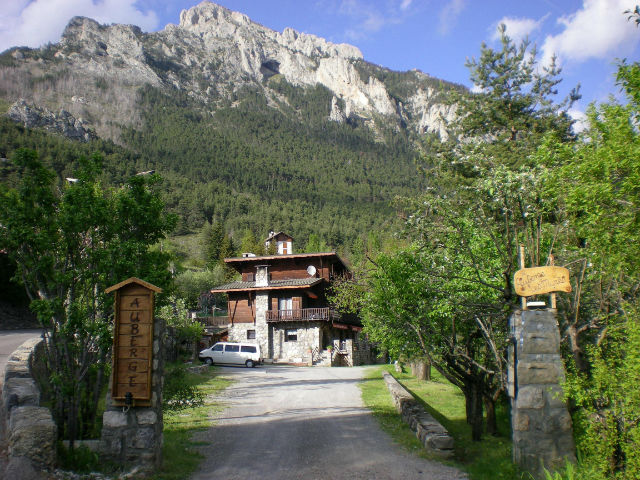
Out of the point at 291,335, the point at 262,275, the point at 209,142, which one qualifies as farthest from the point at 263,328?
the point at 209,142

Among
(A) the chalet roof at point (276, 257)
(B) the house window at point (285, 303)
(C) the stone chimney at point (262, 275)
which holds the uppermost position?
(A) the chalet roof at point (276, 257)

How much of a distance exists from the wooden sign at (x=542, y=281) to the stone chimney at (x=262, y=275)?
113ft

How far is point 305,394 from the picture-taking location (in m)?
18.0

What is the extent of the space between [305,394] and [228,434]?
7.24 meters

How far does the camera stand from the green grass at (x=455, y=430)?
8094 millimetres

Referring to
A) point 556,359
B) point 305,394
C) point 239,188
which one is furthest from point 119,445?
point 239,188

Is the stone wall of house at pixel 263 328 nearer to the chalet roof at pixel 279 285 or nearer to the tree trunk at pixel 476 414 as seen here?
the chalet roof at pixel 279 285

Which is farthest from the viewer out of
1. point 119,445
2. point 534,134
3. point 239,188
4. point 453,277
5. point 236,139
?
point 236,139

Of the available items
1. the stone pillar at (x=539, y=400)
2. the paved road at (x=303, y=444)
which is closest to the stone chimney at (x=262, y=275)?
the paved road at (x=303, y=444)

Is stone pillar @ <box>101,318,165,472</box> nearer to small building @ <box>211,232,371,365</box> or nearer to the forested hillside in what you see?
small building @ <box>211,232,371,365</box>

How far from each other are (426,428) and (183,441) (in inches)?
189

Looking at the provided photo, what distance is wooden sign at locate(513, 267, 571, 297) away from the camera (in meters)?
7.62

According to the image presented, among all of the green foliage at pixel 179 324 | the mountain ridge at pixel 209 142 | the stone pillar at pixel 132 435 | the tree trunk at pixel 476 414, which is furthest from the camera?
the mountain ridge at pixel 209 142

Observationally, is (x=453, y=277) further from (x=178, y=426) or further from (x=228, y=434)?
(x=178, y=426)
